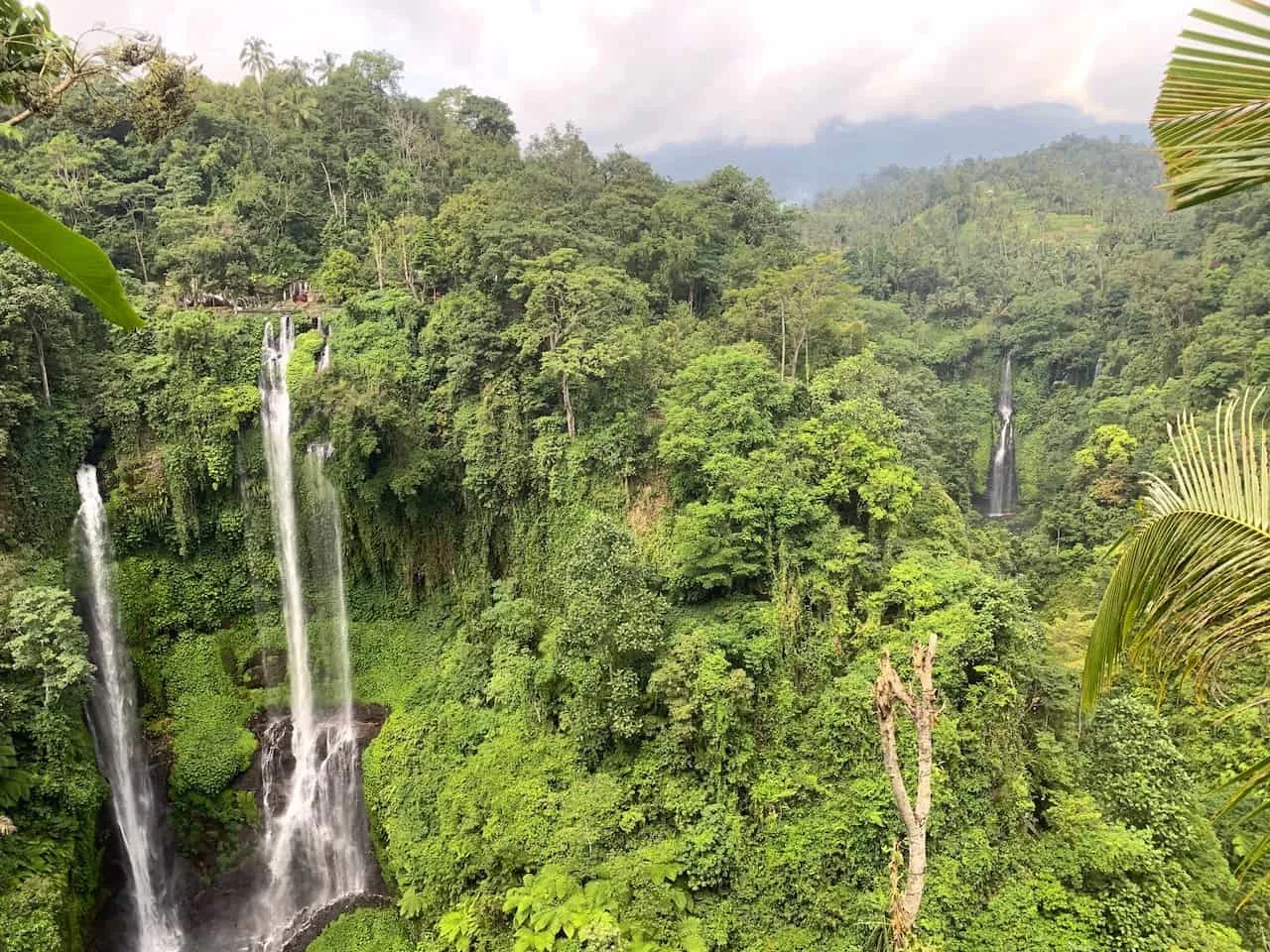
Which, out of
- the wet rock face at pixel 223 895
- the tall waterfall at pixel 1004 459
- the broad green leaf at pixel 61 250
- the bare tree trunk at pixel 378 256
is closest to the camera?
the broad green leaf at pixel 61 250

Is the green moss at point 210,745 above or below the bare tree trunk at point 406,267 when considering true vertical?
below

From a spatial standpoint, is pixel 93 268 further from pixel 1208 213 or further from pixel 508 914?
pixel 1208 213

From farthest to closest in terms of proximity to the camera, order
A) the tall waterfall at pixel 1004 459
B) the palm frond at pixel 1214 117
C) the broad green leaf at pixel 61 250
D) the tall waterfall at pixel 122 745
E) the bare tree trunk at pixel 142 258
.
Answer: the tall waterfall at pixel 1004 459 < the bare tree trunk at pixel 142 258 < the tall waterfall at pixel 122 745 < the palm frond at pixel 1214 117 < the broad green leaf at pixel 61 250

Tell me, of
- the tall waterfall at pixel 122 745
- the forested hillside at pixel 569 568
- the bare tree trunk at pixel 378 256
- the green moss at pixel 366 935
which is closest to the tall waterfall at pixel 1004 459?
the forested hillside at pixel 569 568

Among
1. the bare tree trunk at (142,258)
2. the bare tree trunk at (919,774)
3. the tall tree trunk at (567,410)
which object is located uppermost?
the bare tree trunk at (142,258)

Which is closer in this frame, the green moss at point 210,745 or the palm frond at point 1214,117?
the palm frond at point 1214,117

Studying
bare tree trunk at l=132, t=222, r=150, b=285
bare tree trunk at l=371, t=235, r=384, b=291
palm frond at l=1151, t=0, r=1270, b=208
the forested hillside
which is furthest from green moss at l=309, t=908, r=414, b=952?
bare tree trunk at l=132, t=222, r=150, b=285

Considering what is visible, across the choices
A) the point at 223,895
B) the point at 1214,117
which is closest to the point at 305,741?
the point at 223,895

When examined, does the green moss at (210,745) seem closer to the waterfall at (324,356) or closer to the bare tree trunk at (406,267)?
the waterfall at (324,356)

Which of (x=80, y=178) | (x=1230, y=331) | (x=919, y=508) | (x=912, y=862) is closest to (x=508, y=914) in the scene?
(x=912, y=862)
